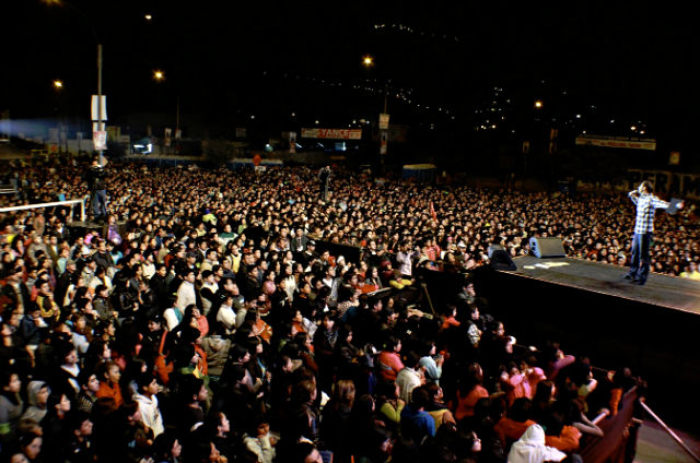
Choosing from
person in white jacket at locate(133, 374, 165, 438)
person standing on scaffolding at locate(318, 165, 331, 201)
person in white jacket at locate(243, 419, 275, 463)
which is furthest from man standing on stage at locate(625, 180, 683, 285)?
person standing on scaffolding at locate(318, 165, 331, 201)

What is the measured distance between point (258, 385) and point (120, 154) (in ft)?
131

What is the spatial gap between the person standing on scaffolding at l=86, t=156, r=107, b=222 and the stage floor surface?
890 cm

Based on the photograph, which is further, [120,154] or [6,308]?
[120,154]

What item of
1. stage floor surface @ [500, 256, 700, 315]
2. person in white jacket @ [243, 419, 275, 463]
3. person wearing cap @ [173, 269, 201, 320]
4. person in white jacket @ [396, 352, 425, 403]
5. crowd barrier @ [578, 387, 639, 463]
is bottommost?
crowd barrier @ [578, 387, 639, 463]

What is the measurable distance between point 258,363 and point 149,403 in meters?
1.16

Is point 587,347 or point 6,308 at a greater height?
point 6,308

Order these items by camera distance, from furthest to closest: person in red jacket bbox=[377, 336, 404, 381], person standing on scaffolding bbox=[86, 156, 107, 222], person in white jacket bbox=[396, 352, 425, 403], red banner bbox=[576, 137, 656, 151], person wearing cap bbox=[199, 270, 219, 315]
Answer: red banner bbox=[576, 137, 656, 151], person standing on scaffolding bbox=[86, 156, 107, 222], person wearing cap bbox=[199, 270, 219, 315], person in red jacket bbox=[377, 336, 404, 381], person in white jacket bbox=[396, 352, 425, 403]

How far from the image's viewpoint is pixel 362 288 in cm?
855

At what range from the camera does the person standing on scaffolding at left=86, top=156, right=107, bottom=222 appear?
35.2 ft

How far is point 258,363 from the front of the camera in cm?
511

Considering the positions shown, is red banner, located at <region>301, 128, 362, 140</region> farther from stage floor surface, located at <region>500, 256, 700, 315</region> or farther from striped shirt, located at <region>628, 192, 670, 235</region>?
striped shirt, located at <region>628, 192, 670, 235</region>

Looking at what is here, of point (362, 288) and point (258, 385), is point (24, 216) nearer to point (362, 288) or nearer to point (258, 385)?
point (362, 288)

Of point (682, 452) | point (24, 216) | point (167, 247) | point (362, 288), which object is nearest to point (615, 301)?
point (682, 452)

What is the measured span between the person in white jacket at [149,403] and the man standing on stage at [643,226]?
691cm
